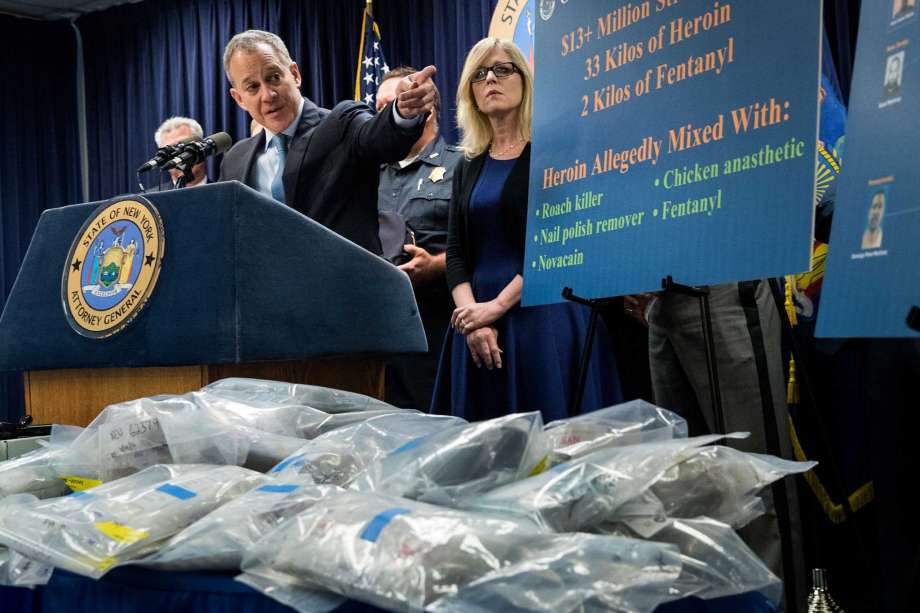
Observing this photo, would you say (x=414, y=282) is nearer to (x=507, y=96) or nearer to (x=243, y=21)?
(x=507, y=96)

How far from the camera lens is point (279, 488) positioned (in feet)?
3.48

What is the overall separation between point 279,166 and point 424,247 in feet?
3.09

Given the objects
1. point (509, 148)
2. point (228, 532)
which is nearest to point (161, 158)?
point (509, 148)

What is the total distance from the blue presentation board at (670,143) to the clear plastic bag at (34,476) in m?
0.87

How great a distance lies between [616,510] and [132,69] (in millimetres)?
5884

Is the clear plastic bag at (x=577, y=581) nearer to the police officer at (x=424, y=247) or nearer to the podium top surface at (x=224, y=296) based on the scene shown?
the podium top surface at (x=224, y=296)

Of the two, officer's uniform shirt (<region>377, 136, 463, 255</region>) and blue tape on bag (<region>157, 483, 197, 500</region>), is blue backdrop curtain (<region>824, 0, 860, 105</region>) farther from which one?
blue tape on bag (<region>157, 483, 197, 500</region>)

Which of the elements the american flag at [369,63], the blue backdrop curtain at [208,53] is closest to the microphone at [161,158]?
the blue backdrop curtain at [208,53]

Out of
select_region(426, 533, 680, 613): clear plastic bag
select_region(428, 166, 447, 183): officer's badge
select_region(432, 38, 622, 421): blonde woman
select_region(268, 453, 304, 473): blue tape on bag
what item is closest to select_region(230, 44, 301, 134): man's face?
select_region(432, 38, 622, 421): blonde woman

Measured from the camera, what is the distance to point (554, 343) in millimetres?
2340

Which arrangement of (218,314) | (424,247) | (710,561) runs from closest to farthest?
(710,561), (218,314), (424,247)

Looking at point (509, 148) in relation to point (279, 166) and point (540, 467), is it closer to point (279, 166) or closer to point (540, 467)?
point (279, 166)

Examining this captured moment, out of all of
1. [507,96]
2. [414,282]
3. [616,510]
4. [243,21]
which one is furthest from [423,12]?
[616,510]

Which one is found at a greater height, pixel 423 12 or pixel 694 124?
pixel 423 12
